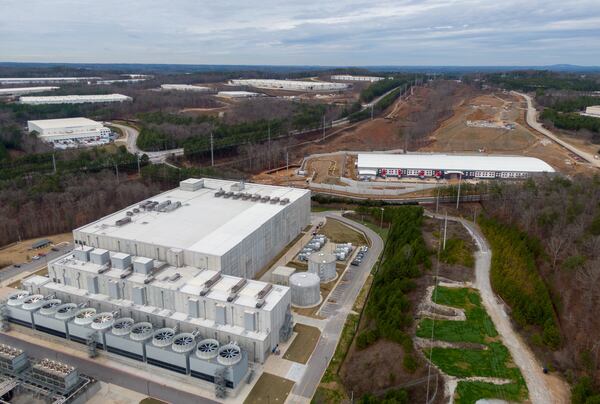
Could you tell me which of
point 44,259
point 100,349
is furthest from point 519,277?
point 44,259

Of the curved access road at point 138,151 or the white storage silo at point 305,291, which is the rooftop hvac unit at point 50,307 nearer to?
the white storage silo at point 305,291

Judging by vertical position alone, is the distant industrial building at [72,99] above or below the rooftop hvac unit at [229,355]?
above

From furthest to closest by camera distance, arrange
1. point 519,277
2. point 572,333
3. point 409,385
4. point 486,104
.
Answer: point 486,104, point 519,277, point 572,333, point 409,385

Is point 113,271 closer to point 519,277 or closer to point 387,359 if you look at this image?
point 387,359

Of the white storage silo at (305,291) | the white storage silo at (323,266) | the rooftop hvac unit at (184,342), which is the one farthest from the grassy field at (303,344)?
the white storage silo at (323,266)

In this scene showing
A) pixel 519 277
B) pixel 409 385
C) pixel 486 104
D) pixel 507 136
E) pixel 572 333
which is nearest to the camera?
pixel 409 385

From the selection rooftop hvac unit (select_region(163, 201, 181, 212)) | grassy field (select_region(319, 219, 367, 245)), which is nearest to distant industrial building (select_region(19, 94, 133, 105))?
rooftop hvac unit (select_region(163, 201, 181, 212))
